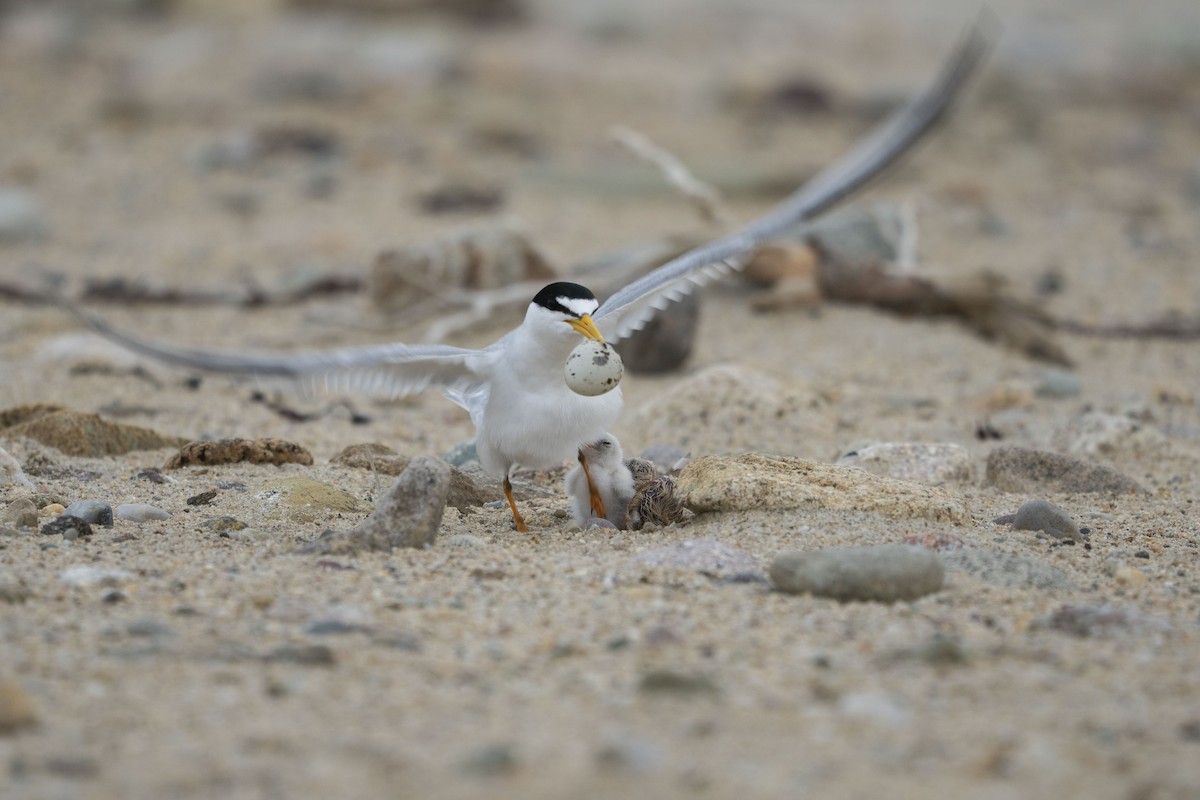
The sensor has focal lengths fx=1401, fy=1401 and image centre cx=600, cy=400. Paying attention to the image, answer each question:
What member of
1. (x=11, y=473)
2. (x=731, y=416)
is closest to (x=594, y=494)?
(x=731, y=416)

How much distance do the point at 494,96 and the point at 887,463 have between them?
10425 millimetres

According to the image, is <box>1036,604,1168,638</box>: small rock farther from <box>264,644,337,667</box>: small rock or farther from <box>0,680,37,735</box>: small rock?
<box>0,680,37,735</box>: small rock

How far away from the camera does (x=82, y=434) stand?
229 inches

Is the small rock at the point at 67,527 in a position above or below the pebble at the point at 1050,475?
below

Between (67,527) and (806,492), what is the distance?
8.17ft

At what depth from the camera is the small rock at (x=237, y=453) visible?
5.70 metres

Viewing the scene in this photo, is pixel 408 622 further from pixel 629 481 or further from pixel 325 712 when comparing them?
pixel 629 481

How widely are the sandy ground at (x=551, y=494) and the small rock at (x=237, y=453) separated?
0.13 meters

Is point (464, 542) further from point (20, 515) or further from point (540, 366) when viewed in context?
point (20, 515)

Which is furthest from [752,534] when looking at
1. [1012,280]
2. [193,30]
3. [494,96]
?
[193,30]

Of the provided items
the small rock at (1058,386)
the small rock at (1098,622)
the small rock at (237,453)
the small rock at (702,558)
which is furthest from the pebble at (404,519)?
the small rock at (1058,386)

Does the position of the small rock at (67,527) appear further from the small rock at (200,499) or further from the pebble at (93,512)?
the small rock at (200,499)

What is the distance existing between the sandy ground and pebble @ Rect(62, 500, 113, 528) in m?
0.17

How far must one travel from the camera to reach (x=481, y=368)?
17.5ft
